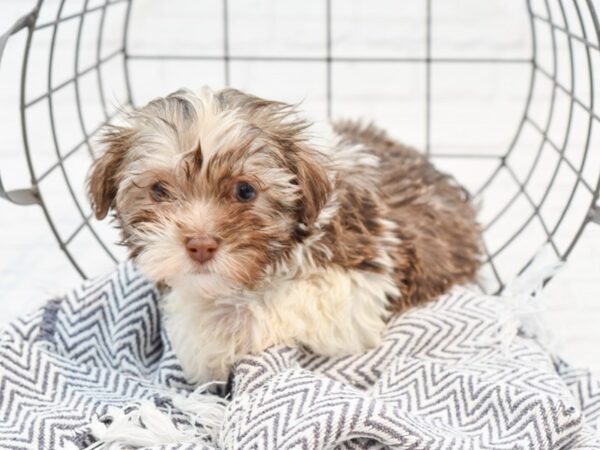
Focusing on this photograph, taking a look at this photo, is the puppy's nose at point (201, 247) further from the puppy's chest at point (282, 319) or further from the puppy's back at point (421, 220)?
the puppy's back at point (421, 220)

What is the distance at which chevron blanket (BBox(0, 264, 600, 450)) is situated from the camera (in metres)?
1.60

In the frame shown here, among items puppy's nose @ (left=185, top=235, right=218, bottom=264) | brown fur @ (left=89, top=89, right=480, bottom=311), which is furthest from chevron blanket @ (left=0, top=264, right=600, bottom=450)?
puppy's nose @ (left=185, top=235, right=218, bottom=264)

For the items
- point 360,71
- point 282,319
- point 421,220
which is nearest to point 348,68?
point 360,71

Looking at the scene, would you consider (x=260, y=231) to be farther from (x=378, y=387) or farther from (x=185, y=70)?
(x=185, y=70)

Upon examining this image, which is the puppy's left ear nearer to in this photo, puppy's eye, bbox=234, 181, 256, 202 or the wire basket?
puppy's eye, bbox=234, 181, 256, 202

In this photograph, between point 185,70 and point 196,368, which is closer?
point 196,368

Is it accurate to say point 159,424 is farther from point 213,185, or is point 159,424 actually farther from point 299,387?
point 213,185

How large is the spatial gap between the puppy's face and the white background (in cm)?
136

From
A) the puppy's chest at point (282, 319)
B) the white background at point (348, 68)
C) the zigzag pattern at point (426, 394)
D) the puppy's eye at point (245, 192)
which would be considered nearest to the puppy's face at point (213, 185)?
the puppy's eye at point (245, 192)

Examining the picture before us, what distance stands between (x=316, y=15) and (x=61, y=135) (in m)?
0.95

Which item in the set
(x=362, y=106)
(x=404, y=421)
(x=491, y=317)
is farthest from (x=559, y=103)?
(x=404, y=421)

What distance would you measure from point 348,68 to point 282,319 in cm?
168

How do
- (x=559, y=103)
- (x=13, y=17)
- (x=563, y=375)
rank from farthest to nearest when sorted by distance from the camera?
(x=559, y=103)
(x=13, y=17)
(x=563, y=375)

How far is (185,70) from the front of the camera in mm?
3320
